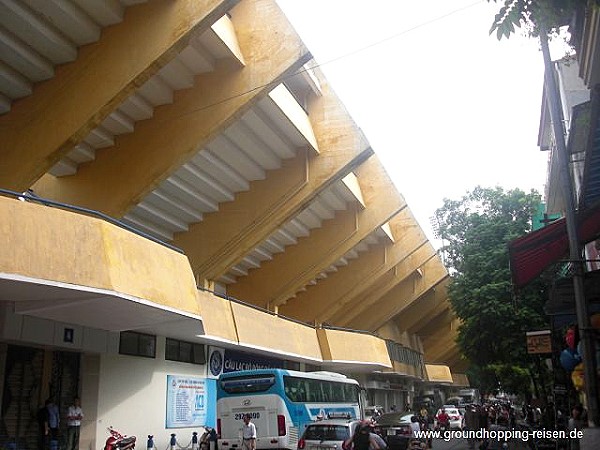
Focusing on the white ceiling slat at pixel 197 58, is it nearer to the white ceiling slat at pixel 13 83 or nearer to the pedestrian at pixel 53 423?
the white ceiling slat at pixel 13 83

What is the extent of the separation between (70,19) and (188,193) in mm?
8147

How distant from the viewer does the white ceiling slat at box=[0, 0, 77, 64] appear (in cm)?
1203

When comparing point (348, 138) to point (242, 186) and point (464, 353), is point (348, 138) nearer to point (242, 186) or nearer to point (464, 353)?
point (242, 186)

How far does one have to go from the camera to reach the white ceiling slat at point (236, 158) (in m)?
18.8

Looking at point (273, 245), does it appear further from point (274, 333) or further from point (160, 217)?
point (160, 217)

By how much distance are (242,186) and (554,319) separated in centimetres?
1122

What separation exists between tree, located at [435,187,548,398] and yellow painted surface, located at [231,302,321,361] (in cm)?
669

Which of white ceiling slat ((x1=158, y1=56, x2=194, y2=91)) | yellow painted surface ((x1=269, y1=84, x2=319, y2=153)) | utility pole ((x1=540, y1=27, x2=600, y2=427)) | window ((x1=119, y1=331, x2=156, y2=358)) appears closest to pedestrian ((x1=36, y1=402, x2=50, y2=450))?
window ((x1=119, y1=331, x2=156, y2=358))

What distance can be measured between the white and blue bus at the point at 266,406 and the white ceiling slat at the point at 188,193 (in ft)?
20.4

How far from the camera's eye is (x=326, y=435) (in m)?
14.5

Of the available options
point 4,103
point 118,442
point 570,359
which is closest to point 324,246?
point 118,442

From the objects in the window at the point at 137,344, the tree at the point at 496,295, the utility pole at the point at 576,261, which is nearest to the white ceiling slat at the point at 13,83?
the window at the point at 137,344

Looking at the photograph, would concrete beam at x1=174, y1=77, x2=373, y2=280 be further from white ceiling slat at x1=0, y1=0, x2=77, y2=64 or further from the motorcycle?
white ceiling slat at x1=0, y1=0, x2=77, y2=64

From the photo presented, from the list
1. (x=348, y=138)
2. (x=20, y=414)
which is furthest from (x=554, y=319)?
(x=20, y=414)
